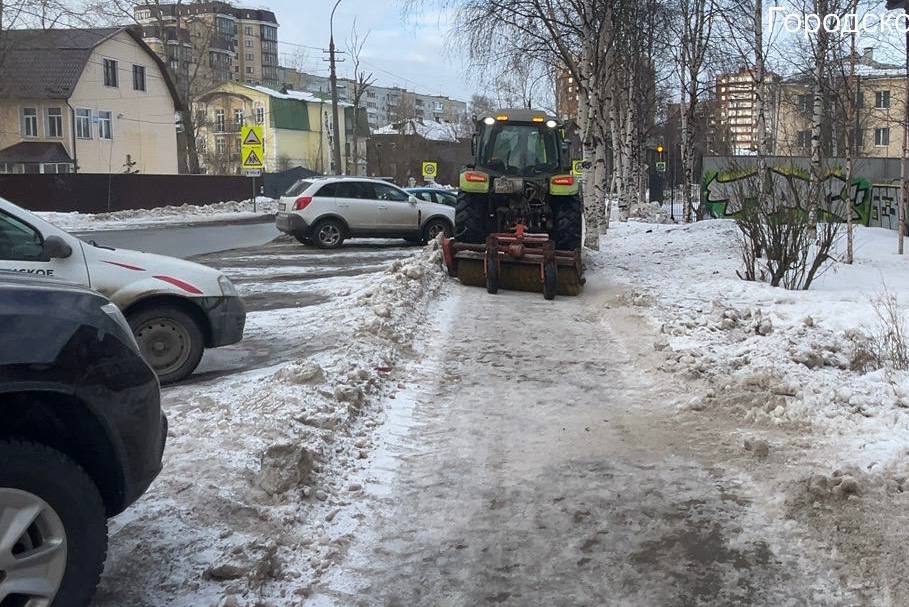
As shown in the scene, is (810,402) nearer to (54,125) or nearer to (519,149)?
(519,149)

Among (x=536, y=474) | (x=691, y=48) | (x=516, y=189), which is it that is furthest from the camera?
(x=691, y=48)

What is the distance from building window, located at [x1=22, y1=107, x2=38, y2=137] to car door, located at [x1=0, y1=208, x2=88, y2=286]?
169 ft

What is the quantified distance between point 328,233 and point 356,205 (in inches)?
39.9

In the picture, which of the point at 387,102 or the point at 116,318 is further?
the point at 387,102

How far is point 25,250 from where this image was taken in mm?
6148

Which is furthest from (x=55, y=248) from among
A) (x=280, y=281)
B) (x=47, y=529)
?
(x=280, y=281)

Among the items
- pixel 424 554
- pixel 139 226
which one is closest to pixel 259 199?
pixel 139 226

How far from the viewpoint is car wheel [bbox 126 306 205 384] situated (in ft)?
23.9

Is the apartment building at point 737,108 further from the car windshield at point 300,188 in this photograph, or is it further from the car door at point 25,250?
the car door at point 25,250

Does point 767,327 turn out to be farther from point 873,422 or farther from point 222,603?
point 222,603

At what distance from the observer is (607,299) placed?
12273mm

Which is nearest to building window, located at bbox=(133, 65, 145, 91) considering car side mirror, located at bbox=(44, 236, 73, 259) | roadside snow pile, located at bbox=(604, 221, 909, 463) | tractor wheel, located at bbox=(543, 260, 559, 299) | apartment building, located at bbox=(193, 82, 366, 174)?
apartment building, located at bbox=(193, 82, 366, 174)

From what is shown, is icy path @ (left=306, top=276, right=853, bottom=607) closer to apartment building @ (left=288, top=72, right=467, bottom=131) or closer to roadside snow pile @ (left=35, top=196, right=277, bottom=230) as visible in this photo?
roadside snow pile @ (left=35, top=196, right=277, bottom=230)

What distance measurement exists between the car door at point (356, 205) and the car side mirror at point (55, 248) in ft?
51.0
